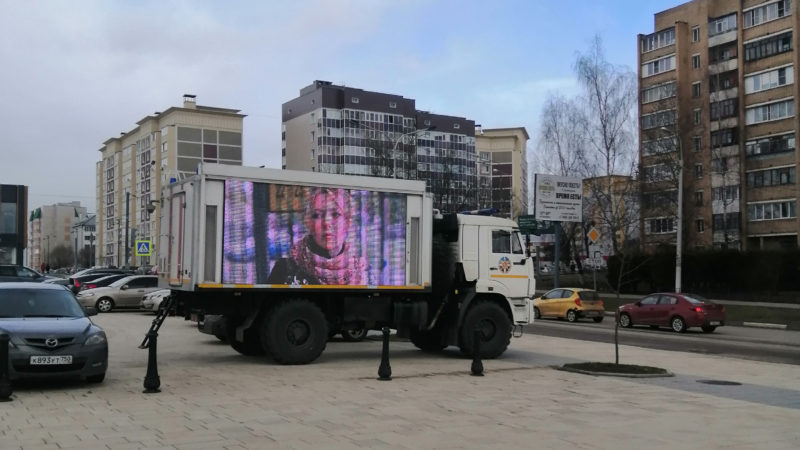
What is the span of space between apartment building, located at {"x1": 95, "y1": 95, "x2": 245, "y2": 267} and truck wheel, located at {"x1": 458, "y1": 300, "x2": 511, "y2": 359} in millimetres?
85991

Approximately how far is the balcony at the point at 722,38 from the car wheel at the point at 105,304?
6237 centimetres

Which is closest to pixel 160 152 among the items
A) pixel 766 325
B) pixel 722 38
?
pixel 722 38

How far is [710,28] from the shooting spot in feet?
234

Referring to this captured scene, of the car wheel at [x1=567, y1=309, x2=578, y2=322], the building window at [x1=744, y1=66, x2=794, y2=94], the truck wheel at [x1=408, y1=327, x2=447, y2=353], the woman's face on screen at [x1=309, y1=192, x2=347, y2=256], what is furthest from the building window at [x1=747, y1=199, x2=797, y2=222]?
the woman's face on screen at [x1=309, y1=192, x2=347, y2=256]

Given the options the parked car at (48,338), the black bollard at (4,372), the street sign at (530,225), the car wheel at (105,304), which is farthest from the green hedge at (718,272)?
the black bollard at (4,372)

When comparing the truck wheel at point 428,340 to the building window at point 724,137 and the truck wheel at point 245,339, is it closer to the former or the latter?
the truck wheel at point 245,339

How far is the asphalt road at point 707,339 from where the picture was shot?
19062 millimetres

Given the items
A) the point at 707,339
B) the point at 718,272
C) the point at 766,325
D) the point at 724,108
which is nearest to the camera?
the point at 707,339

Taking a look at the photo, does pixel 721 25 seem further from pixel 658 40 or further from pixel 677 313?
pixel 677 313

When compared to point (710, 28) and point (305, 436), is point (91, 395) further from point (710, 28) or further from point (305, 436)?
point (710, 28)

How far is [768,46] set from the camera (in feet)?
213

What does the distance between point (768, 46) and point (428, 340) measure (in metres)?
61.4

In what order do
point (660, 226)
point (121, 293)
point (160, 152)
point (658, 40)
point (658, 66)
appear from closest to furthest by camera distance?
point (121, 293), point (660, 226), point (658, 66), point (658, 40), point (160, 152)

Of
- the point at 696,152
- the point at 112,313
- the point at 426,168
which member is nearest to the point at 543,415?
the point at 112,313
